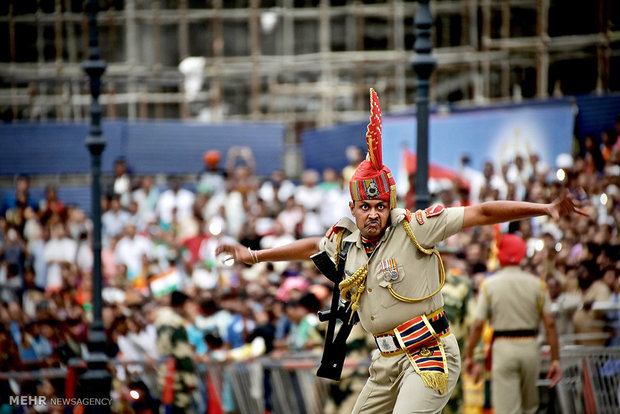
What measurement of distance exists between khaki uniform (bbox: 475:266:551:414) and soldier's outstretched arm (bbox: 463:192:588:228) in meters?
3.79

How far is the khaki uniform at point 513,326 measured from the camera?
33.2 feet

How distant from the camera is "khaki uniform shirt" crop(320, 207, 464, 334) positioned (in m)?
6.61

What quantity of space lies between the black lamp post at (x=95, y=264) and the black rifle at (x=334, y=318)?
16.3ft

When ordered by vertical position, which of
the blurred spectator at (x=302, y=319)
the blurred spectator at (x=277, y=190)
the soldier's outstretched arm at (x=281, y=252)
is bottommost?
the blurred spectator at (x=302, y=319)

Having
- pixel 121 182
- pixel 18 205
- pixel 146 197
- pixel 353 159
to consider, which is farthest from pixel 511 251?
pixel 18 205

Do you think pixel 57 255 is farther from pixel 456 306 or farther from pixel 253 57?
pixel 456 306

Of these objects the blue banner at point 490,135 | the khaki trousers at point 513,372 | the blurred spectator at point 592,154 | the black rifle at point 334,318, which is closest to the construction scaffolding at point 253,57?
the blue banner at point 490,135

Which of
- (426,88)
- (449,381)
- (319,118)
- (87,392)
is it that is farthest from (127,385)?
(319,118)

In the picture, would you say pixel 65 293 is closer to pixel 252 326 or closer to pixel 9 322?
pixel 9 322

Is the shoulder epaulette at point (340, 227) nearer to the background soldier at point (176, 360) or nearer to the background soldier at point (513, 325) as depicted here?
the background soldier at point (513, 325)

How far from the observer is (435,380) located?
6.48m

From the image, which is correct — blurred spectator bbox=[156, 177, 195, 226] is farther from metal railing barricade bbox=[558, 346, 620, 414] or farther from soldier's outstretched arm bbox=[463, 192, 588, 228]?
soldier's outstretched arm bbox=[463, 192, 588, 228]

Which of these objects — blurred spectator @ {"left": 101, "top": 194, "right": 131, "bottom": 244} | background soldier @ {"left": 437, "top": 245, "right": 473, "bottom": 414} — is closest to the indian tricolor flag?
blurred spectator @ {"left": 101, "top": 194, "right": 131, "bottom": 244}

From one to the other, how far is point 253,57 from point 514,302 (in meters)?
16.6
